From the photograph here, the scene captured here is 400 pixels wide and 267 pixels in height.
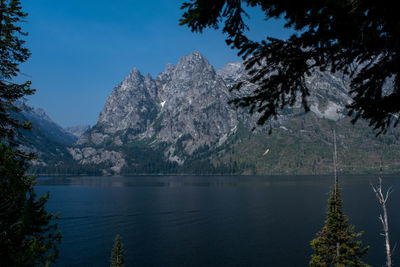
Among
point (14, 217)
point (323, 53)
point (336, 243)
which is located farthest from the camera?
point (336, 243)

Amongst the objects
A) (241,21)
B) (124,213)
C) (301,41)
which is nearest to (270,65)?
(301,41)

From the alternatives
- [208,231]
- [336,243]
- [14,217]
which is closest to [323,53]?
[14,217]

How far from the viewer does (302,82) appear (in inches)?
327

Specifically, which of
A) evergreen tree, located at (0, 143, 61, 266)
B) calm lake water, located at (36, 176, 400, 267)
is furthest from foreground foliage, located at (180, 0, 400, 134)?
calm lake water, located at (36, 176, 400, 267)

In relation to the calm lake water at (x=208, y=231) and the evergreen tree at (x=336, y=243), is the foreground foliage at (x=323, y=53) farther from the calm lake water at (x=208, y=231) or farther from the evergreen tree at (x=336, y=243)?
the calm lake water at (x=208, y=231)

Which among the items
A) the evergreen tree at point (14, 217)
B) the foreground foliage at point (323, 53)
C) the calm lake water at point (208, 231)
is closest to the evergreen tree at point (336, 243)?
the calm lake water at point (208, 231)

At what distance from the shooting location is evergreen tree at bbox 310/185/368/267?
1314 inches

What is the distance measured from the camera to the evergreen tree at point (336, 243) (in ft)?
109

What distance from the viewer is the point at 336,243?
112 ft

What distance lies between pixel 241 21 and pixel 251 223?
119 meters

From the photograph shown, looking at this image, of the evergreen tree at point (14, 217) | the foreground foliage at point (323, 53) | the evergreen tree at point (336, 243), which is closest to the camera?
the foreground foliage at point (323, 53)

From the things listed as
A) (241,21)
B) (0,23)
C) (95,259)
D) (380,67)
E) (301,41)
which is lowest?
(95,259)

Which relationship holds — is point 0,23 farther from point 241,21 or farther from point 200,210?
point 200,210

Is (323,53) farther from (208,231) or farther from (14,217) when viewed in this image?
(208,231)
